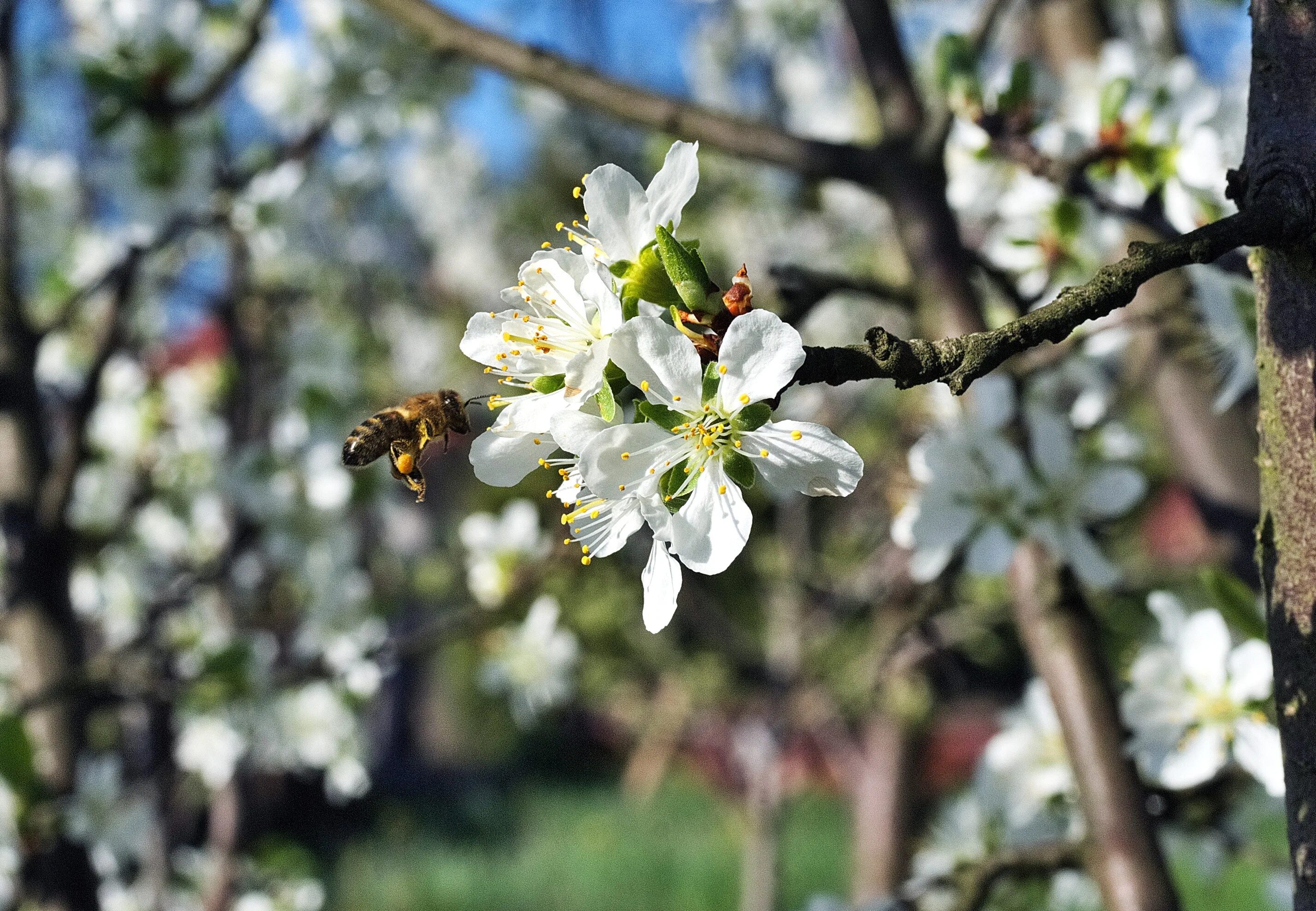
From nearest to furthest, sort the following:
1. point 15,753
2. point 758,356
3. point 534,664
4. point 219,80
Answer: point 758,356 < point 15,753 < point 219,80 < point 534,664

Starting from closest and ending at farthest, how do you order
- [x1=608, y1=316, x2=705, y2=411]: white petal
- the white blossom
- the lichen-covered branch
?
1. the lichen-covered branch
2. [x1=608, y1=316, x2=705, y2=411]: white petal
3. the white blossom

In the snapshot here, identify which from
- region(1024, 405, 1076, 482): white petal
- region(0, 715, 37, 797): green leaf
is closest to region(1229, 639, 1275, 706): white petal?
region(1024, 405, 1076, 482): white petal

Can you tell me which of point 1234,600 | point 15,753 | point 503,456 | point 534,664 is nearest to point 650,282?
point 503,456

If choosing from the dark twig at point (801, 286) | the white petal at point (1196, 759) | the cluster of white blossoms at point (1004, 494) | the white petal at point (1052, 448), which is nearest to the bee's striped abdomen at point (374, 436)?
the dark twig at point (801, 286)

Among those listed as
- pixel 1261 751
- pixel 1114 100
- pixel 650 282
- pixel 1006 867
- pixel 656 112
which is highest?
pixel 656 112

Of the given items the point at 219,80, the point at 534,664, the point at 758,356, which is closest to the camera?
the point at 758,356

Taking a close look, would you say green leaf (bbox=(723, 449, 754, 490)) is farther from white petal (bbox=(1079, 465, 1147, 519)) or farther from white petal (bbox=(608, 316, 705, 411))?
white petal (bbox=(1079, 465, 1147, 519))

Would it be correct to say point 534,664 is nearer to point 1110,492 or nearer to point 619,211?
point 1110,492
